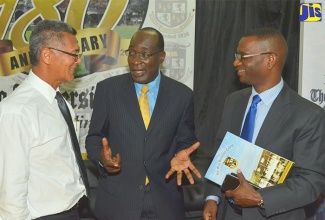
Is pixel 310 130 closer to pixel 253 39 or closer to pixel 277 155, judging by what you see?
pixel 277 155

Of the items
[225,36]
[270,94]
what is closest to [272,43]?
[270,94]

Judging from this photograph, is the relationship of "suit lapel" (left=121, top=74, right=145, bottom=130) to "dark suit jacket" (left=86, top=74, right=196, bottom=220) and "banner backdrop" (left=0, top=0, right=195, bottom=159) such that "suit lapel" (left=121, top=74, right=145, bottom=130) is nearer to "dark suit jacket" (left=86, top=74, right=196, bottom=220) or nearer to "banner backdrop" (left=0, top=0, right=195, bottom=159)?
"dark suit jacket" (left=86, top=74, right=196, bottom=220)

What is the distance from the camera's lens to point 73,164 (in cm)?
291

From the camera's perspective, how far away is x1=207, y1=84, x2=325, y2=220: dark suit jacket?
2846mm

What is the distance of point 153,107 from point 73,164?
820 millimetres

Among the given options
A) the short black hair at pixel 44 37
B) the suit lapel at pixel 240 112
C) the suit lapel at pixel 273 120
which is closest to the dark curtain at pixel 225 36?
the suit lapel at pixel 240 112

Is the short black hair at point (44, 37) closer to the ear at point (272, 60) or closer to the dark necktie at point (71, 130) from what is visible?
the dark necktie at point (71, 130)

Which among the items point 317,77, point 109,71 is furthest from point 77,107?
point 317,77

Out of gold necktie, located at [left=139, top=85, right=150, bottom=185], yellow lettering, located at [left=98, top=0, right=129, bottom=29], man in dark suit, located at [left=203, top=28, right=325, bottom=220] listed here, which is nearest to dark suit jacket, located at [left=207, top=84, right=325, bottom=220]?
man in dark suit, located at [left=203, top=28, right=325, bottom=220]

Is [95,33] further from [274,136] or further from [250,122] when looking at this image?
[274,136]

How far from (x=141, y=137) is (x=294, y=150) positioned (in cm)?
99

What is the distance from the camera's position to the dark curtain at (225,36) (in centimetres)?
509

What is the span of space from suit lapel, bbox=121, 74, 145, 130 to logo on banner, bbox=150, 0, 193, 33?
157 centimetres

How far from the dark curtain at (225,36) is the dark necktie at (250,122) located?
2095mm
